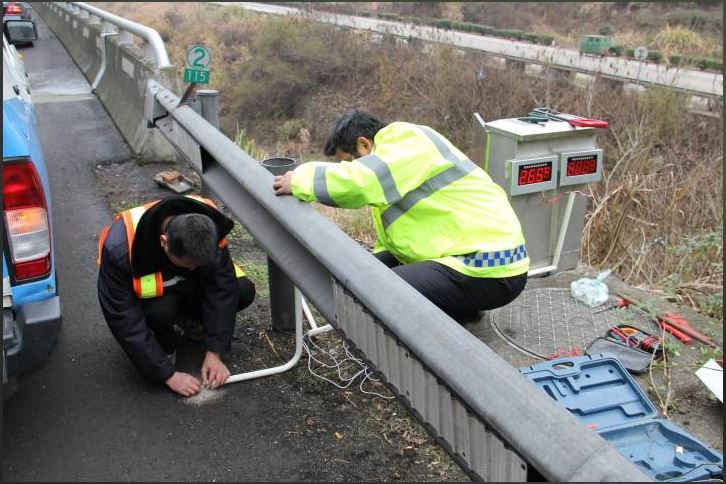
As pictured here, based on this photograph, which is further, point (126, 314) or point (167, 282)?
point (167, 282)

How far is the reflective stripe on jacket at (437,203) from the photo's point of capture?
3109 millimetres

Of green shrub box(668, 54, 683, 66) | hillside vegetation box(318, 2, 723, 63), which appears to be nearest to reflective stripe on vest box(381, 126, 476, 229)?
green shrub box(668, 54, 683, 66)

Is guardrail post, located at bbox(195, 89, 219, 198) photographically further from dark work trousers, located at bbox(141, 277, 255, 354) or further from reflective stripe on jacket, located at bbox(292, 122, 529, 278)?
reflective stripe on jacket, located at bbox(292, 122, 529, 278)

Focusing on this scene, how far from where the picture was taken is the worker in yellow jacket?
3117mm

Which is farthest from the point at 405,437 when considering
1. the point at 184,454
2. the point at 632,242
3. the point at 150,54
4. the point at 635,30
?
the point at 635,30

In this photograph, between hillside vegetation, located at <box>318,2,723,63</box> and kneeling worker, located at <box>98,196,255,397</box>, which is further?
hillside vegetation, located at <box>318,2,723,63</box>

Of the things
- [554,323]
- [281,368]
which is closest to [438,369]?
[281,368]

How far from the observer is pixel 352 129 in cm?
346

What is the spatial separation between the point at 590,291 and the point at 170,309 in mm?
2551

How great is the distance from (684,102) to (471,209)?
12.8 meters

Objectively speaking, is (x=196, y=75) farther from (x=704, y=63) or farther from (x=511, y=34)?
(x=511, y=34)

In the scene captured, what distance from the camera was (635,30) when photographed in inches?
1159

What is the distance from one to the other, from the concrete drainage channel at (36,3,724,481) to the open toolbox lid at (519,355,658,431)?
1.11m

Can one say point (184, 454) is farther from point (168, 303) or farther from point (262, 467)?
point (168, 303)
